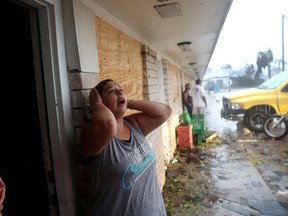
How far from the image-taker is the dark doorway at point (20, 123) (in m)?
1.70

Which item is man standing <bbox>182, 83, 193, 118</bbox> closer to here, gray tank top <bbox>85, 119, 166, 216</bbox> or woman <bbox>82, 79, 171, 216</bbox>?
woman <bbox>82, 79, 171, 216</bbox>

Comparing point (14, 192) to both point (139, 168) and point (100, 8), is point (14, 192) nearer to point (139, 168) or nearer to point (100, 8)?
point (139, 168)

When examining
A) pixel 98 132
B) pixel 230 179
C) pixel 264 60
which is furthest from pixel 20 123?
pixel 264 60

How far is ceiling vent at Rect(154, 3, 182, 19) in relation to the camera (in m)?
2.25

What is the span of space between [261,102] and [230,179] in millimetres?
4030

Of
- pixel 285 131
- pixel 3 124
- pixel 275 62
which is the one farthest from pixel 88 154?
pixel 275 62

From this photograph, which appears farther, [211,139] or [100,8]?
[211,139]

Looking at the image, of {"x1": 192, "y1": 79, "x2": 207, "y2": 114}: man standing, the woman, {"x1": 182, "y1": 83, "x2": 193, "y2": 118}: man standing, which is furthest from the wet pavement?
{"x1": 192, "y1": 79, "x2": 207, "y2": 114}: man standing

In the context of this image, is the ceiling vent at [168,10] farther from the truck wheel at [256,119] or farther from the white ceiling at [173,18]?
the truck wheel at [256,119]

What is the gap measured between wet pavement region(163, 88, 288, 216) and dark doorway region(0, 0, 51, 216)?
225 centimetres

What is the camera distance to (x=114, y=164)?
4.68 feet

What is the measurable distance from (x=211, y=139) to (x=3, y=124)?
20.7 ft

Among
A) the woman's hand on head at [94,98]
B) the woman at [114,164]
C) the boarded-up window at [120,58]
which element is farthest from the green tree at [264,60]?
the woman's hand on head at [94,98]

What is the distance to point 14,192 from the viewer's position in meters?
1.89
